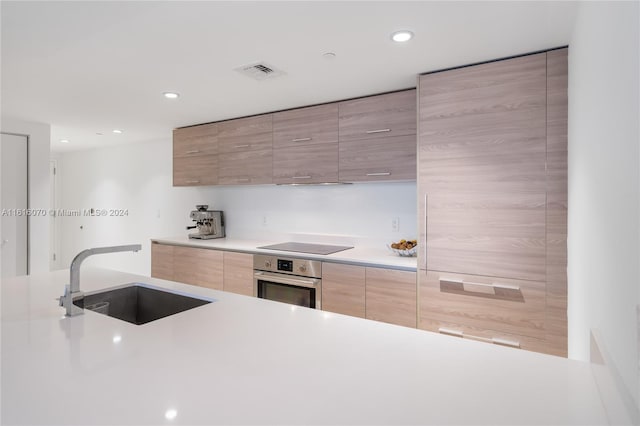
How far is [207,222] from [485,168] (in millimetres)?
3010

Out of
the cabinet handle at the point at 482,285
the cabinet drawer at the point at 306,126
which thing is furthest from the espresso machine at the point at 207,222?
the cabinet handle at the point at 482,285

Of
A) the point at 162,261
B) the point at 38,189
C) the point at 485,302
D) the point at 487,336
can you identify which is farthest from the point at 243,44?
the point at 38,189

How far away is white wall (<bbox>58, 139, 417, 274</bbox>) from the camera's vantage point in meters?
3.15

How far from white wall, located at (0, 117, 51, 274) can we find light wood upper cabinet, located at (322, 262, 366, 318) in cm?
356

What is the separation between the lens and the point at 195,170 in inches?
152

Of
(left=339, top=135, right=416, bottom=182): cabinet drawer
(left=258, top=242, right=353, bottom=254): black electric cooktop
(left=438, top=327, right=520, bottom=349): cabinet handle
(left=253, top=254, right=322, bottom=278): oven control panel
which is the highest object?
(left=339, top=135, right=416, bottom=182): cabinet drawer

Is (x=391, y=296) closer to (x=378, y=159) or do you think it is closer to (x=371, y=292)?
(x=371, y=292)

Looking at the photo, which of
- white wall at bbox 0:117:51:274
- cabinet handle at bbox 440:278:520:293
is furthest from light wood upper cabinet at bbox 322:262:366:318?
white wall at bbox 0:117:51:274

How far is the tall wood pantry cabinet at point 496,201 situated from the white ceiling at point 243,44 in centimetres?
18

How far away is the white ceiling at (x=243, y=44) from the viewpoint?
61.4 inches

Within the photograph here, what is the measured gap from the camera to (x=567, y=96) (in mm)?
1851

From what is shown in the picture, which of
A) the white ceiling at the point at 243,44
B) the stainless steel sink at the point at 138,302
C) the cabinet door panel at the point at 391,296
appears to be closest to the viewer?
the white ceiling at the point at 243,44

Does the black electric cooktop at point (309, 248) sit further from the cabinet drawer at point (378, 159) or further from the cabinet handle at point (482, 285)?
the cabinet handle at point (482, 285)

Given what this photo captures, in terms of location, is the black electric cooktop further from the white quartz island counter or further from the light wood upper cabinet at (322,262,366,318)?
the white quartz island counter
